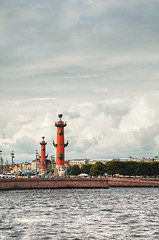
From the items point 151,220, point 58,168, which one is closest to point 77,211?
point 151,220

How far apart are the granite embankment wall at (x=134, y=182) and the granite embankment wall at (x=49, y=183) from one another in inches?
453

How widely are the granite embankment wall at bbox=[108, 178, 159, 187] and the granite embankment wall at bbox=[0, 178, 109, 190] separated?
11.5 m

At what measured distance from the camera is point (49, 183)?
8750 centimetres

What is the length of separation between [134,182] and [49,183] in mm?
23430

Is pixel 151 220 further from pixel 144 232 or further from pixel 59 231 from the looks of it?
pixel 59 231

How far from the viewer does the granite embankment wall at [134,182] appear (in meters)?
99.8

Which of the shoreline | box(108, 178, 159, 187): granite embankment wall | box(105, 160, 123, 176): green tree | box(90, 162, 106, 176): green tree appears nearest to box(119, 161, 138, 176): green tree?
box(105, 160, 123, 176): green tree

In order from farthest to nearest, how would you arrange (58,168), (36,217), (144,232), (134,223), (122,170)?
(122,170)
(58,168)
(36,217)
(134,223)
(144,232)

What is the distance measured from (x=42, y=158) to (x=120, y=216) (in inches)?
4351

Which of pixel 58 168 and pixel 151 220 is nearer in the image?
pixel 151 220

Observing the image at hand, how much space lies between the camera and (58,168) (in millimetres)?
99125

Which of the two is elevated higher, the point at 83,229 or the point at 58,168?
the point at 58,168

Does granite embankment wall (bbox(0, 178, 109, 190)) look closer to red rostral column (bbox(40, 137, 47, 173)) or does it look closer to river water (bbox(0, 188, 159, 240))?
river water (bbox(0, 188, 159, 240))

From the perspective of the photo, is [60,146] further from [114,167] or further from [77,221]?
[77,221]
